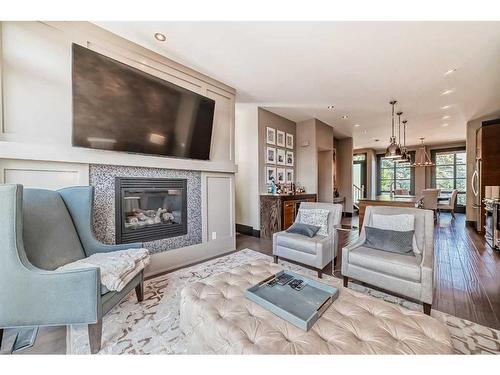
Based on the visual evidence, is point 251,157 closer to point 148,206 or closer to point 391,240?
point 148,206

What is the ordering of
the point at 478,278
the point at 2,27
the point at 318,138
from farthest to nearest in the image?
1. the point at 318,138
2. the point at 478,278
3. the point at 2,27

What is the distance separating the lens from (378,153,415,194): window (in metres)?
8.99

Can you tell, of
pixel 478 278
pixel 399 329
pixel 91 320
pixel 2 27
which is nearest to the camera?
pixel 399 329

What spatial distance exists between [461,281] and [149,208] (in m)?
3.90

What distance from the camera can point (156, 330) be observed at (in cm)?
157

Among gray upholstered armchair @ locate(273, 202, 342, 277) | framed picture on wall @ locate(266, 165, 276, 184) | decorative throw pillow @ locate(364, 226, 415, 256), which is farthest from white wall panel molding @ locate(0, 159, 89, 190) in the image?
framed picture on wall @ locate(266, 165, 276, 184)

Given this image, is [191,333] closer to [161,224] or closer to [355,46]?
[161,224]

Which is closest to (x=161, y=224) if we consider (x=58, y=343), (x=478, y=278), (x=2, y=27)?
(x=58, y=343)

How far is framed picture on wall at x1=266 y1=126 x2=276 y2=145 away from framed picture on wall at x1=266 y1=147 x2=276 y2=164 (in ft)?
0.46

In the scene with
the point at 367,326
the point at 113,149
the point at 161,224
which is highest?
the point at 113,149

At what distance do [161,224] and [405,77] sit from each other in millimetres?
4242

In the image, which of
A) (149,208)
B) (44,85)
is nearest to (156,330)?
(149,208)

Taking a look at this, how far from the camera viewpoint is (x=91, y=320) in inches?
51.5

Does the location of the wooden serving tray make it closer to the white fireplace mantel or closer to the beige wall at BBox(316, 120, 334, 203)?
the white fireplace mantel
